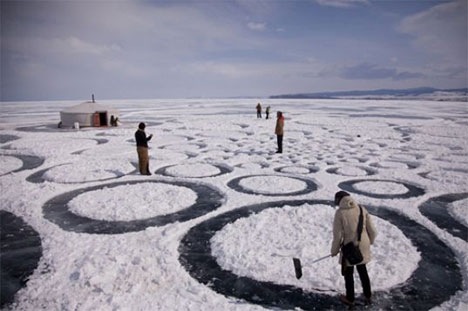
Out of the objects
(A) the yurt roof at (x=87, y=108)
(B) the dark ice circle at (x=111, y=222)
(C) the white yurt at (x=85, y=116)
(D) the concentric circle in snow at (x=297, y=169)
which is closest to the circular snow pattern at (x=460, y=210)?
(D) the concentric circle in snow at (x=297, y=169)

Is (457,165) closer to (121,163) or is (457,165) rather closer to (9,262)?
(121,163)

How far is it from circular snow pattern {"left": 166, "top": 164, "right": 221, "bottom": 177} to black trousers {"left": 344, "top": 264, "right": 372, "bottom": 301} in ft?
26.0

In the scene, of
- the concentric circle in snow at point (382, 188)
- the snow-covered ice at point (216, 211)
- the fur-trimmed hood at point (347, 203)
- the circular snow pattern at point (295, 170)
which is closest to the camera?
the fur-trimmed hood at point (347, 203)

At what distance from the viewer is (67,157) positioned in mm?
14852

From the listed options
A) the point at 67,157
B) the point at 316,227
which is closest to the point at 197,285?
the point at 316,227

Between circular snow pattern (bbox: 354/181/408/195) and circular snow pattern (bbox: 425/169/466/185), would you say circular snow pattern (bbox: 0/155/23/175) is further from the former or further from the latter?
circular snow pattern (bbox: 425/169/466/185)

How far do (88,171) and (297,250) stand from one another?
895 cm

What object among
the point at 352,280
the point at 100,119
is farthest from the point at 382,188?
the point at 100,119

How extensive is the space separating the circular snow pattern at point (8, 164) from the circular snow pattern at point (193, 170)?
19.8ft

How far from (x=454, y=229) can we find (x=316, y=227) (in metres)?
3.05

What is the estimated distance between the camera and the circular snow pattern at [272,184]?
9.97 meters

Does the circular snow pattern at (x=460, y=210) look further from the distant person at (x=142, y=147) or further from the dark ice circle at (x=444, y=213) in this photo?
the distant person at (x=142, y=147)

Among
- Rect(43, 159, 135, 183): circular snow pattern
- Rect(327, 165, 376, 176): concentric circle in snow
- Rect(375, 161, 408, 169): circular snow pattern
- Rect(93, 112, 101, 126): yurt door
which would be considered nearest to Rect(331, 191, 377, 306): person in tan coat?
Rect(327, 165, 376, 176): concentric circle in snow

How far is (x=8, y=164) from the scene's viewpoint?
13500 millimetres
